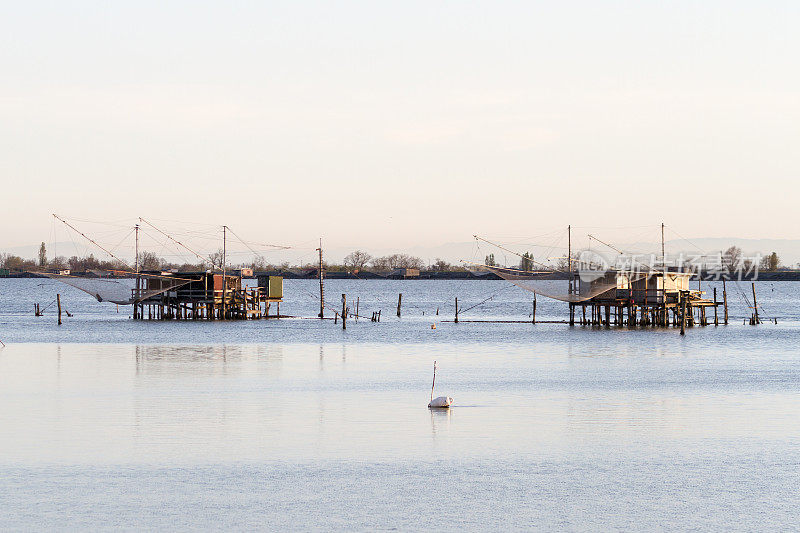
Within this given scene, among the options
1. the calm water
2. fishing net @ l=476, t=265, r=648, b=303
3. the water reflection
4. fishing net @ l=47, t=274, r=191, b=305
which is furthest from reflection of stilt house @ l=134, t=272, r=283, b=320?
the water reflection

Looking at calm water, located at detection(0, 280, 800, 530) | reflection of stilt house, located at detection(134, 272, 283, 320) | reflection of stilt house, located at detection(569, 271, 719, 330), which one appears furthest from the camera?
reflection of stilt house, located at detection(134, 272, 283, 320)

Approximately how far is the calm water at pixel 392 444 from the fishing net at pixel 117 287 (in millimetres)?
43955

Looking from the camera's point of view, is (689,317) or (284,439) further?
(689,317)

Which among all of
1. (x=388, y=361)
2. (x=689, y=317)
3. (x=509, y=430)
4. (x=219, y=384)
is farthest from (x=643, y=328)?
(x=509, y=430)

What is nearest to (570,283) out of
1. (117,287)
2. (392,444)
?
(117,287)

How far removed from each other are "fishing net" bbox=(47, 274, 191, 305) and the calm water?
44.0 m

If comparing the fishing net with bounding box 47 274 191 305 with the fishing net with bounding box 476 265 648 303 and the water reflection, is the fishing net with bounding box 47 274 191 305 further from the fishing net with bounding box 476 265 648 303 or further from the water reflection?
the water reflection

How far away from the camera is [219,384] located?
3400 centimetres

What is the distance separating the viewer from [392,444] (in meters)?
21.5

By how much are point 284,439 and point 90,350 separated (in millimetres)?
31845

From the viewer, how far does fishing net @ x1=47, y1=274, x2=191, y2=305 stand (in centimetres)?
8819

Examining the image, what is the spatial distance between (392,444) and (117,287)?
73.4 metres

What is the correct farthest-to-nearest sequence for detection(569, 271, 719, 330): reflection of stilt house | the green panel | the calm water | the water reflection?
the green panel → detection(569, 271, 719, 330): reflection of stilt house → the water reflection → the calm water

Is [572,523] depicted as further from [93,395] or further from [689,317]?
[689,317]
